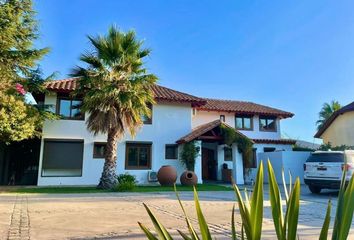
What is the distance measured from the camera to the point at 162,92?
24.9m

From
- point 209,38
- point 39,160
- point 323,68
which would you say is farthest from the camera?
point 39,160

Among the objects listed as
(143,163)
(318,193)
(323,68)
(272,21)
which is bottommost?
(318,193)

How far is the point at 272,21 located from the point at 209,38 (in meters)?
2.96

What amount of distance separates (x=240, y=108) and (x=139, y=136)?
10781 millimetres

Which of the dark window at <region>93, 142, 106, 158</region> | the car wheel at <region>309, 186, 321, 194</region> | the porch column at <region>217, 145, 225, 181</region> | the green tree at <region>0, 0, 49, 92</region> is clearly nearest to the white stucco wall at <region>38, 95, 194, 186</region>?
the dark window at <region>93, 142, 106, 158</region>

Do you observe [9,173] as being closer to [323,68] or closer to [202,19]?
[202,19]

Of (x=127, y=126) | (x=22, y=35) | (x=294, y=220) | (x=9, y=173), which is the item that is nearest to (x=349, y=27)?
(x=127, y=126)

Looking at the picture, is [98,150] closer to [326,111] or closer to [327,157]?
[327,157]

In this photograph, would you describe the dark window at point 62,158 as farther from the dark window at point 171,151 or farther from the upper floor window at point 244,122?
the upper floor window at point 244,122

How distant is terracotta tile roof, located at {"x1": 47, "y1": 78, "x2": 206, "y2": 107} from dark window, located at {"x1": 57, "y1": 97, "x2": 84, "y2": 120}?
0.89m

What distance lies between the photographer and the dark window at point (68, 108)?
22125 millimetres

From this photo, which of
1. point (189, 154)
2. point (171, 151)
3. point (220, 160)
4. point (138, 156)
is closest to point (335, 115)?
point (220, 160)

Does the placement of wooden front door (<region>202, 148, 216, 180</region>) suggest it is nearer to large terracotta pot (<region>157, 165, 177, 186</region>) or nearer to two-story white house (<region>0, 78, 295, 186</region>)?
two-story white house (<region>0, 78, 295, 186</region>)

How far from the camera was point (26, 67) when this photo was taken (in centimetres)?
2012
